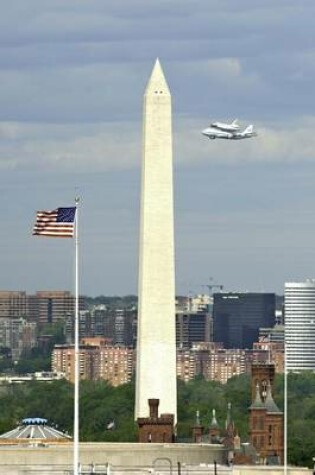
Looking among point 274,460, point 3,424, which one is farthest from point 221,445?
point 3,424

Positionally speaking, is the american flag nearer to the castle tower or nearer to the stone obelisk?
the castle tower

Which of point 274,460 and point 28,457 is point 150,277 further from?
point 28,457

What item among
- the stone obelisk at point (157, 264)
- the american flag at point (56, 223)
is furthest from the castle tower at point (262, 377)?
the american flag at point (56, 223)

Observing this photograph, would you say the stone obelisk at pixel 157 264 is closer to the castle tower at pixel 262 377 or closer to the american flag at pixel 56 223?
the castle tower at pixel 262 377

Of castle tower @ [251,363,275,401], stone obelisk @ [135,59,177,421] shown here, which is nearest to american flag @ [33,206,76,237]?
castle tower @ [251,363,275,401]

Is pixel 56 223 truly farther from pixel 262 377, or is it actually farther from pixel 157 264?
pixel 157 264

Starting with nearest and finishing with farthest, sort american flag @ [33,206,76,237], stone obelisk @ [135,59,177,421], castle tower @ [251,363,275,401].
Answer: american flag @ [33,206,76,237], castle tower @ [251,363,275,401], stone obelisk @ [135,59,177,421]
